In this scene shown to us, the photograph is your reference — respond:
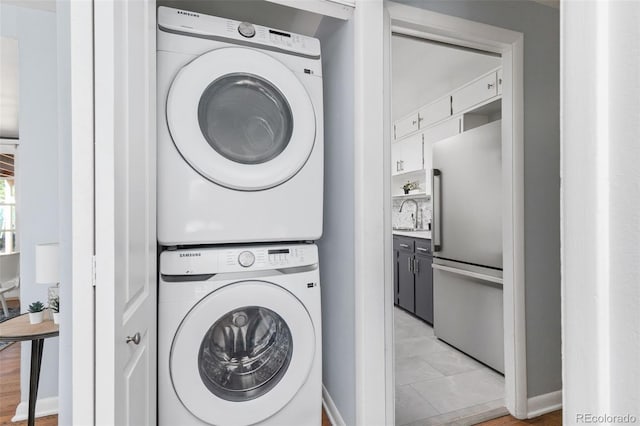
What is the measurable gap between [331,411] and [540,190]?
1654 millimetres

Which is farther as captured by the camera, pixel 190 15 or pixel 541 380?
pixel 541 380

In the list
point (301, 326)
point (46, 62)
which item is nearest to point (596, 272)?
point (301, 326)

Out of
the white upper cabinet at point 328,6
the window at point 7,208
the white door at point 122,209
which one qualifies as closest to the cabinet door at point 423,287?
the white upper cabinet at point 328,6

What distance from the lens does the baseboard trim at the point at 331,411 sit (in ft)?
5.41

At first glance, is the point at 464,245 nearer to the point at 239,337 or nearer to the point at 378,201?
the point at 378,201

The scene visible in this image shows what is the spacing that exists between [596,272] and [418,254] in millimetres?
3242

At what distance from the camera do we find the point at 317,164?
1.50 metres

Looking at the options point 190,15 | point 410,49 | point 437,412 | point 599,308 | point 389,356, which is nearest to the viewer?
point 599,308

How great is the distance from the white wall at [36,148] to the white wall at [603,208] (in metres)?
2.32

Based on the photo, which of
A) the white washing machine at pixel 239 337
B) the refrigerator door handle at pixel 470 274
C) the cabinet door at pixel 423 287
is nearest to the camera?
the white washing machine at pixel 239 337

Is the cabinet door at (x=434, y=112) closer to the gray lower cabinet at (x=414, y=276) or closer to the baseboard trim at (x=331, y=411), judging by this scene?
the gray lower cabinet at (x=414, y=276)

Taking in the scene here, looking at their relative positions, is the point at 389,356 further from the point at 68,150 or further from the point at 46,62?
the point at 46,62

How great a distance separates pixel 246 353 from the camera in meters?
1.47

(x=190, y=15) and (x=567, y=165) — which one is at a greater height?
(x=190, y=15)
